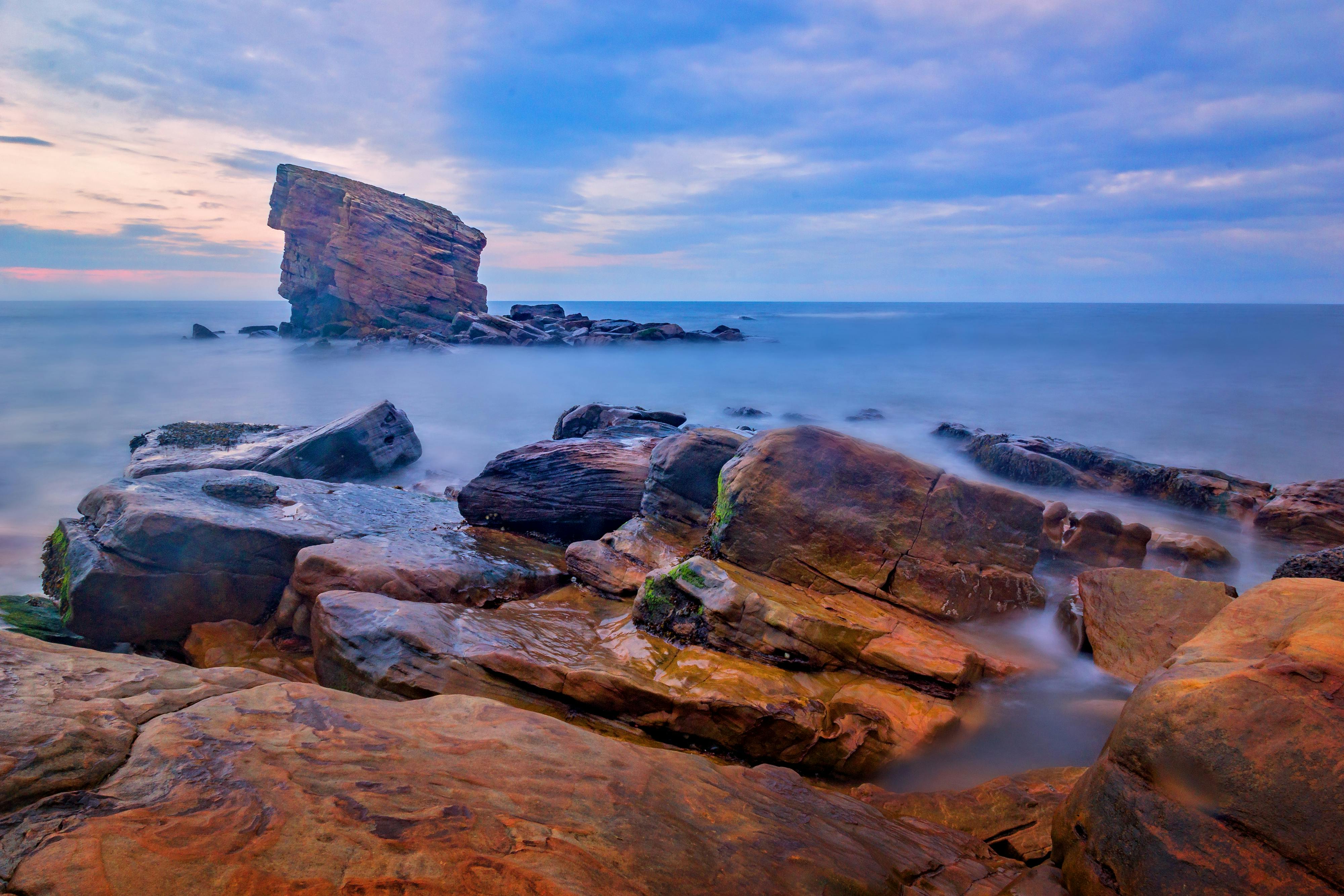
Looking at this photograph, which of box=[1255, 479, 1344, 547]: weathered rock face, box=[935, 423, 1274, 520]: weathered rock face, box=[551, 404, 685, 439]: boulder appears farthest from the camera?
box=[551, 404, 685, 439]: boulder

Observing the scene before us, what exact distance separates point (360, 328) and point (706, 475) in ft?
150

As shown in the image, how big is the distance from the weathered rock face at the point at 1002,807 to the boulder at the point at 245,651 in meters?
4.94

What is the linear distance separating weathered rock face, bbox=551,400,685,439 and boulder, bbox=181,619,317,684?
732cm

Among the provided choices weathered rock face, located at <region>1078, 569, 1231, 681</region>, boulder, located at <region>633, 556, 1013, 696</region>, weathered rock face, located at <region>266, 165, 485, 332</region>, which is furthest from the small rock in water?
weathered rock face, located at <region>266, 165, 485, 332</region>

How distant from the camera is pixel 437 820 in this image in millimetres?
2600

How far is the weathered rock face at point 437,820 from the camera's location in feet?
7.30

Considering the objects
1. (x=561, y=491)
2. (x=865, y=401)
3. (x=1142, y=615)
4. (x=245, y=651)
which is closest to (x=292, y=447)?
(x=561, y=491)

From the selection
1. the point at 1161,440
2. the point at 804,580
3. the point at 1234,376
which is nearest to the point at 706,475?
the point at 804,580

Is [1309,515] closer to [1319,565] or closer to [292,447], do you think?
[1319,565]

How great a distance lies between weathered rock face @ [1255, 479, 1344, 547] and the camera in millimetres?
9820

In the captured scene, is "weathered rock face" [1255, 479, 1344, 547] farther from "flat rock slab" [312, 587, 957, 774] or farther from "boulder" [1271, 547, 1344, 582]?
"flat rock slab" [312, 587, 957, 774]

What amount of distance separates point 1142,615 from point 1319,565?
259 centimetres

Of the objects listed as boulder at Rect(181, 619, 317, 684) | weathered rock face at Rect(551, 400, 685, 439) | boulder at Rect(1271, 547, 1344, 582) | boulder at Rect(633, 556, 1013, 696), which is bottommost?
boulder at Rect(181, 619, 317, 684)

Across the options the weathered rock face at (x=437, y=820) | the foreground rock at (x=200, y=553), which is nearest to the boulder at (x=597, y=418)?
the foreground rock at (x=200, y=553)
